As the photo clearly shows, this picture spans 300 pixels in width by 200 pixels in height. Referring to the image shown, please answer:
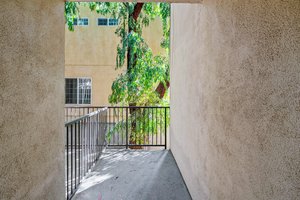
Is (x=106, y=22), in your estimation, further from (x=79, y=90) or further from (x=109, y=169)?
(x=109, y=169)

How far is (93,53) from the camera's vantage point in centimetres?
1041

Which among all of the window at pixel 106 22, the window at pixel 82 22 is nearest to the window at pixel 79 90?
the window at pixel 82 22

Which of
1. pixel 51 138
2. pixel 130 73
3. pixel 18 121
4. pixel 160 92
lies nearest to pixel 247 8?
pixel 18 121

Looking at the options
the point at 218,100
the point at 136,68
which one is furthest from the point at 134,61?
the point at 218,100

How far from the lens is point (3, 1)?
130 centimetres

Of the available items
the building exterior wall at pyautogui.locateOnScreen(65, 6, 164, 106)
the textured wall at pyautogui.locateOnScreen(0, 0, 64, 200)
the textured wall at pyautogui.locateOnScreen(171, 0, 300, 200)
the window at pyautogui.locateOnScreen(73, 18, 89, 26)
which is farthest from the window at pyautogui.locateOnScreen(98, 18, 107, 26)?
the textured wall at pyautogui.locateOnScreen(171, 0, 300, 200)

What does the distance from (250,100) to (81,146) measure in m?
2.87

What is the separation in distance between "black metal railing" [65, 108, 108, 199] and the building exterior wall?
5.53 m

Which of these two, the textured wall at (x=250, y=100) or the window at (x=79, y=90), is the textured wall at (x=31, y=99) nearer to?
the textured wall at (x=250, y=100)

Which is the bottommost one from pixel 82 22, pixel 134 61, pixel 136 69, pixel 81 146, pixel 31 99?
Answer: pixel 81 146

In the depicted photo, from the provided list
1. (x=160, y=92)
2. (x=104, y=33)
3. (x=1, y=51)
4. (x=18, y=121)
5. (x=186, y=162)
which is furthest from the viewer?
(x=104, y=33)

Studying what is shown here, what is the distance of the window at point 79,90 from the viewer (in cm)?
1058

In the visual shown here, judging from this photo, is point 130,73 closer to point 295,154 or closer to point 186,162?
point 186,162

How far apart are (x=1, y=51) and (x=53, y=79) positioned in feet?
2.58
